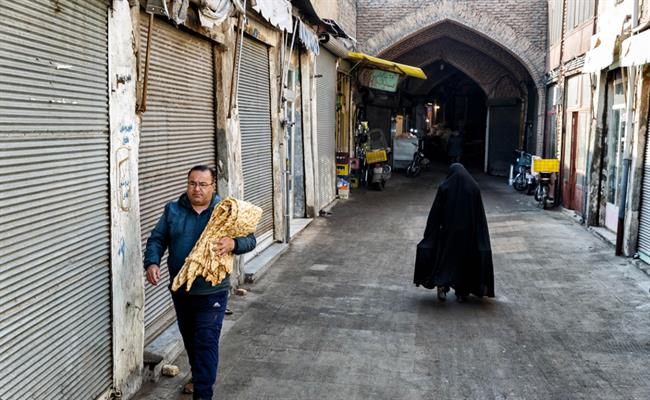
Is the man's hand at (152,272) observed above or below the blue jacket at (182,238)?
below

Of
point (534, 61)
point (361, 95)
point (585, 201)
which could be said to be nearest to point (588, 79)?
point (585, 201)

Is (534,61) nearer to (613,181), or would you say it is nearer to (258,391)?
(613,181)

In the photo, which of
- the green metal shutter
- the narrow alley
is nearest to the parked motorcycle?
the narrow alley

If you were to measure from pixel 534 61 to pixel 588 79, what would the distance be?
6.17m

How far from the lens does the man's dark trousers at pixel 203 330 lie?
12.8 feet

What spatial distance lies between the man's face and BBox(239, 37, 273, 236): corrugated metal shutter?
3806mm

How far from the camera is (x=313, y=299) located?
6824 mm

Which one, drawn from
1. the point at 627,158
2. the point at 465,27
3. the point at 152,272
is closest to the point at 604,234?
the point at 627,158

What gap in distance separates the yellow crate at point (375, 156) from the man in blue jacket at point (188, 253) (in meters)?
13.4

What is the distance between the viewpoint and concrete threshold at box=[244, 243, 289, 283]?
24.2 ft

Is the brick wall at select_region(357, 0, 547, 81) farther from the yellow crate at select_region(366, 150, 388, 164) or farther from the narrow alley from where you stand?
the narrow alley

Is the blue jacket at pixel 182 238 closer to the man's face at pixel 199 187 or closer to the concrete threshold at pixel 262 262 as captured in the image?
the man's face at pixel 199 187

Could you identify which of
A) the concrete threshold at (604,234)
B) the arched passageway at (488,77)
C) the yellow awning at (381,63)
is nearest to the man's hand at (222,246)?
the concrete threshold at (604,234)

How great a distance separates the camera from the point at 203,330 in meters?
3.91
